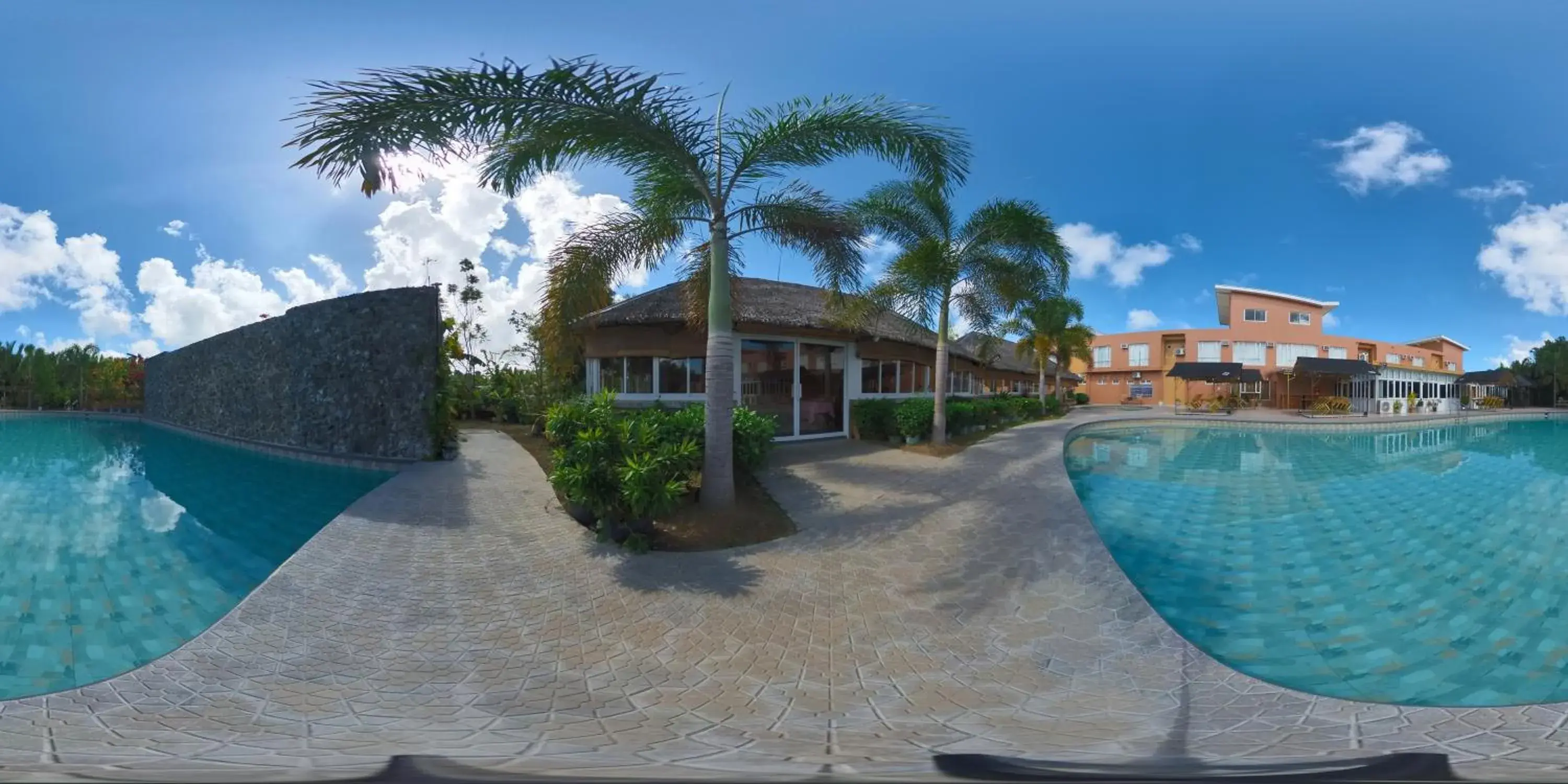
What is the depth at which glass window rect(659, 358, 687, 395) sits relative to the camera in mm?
12219

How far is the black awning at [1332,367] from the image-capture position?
30516 mm

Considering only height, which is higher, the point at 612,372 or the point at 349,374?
the point at 612,372

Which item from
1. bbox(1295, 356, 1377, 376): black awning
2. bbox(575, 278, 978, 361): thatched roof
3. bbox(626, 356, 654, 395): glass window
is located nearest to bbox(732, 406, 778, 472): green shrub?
bbox(575, 278, 978, 361): thatched roof

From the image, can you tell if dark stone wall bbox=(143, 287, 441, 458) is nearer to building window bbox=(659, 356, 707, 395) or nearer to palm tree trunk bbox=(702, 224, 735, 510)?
building window bbox=(659, 356, 707, 395)

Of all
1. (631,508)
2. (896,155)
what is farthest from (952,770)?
(896,155)

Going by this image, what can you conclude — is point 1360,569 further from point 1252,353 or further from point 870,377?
point 1252,353

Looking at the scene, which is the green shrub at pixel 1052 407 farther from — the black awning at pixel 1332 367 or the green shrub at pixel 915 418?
the black awning at pixel 1332 367

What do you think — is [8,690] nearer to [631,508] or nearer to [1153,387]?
[631,508]

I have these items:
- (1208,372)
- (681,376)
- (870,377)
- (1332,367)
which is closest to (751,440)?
(681,376)

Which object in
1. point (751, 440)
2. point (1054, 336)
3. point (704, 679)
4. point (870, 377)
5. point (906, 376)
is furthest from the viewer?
point (1054, 336)

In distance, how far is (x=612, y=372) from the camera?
12836 millimetres

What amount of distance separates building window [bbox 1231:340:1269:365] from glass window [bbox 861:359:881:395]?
3276cm

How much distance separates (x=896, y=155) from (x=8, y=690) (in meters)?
8.80

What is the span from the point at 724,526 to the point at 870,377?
8.93 meters
